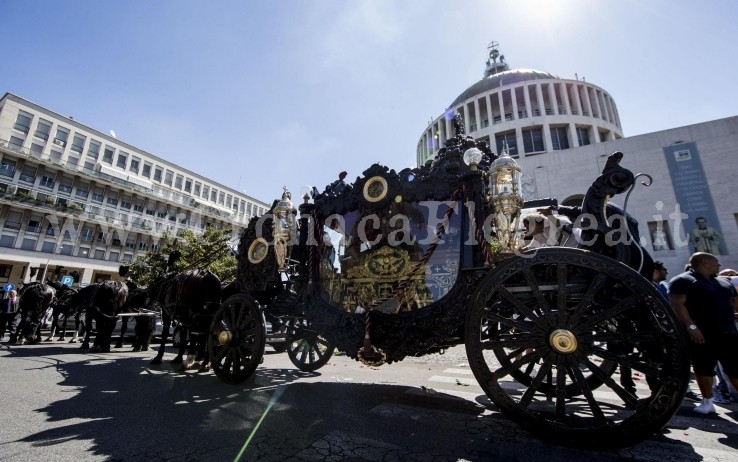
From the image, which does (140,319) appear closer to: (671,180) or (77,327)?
(77,327)

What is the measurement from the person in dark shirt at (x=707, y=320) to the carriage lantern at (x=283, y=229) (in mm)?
5264

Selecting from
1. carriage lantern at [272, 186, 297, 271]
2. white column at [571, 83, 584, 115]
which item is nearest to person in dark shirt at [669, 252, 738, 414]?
carriage lantern at [272, 186, 297, 271]

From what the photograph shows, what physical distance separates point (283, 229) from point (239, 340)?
6.21 feet

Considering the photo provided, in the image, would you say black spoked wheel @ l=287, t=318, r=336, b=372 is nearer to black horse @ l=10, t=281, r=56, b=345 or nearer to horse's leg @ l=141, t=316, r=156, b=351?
horse's leg @ l=141, t=316, r=156, b=351

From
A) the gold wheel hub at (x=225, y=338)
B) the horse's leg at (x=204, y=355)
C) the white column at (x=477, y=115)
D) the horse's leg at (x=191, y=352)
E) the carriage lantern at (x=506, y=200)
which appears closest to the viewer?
the carriage lantern at (x=506, y=200)

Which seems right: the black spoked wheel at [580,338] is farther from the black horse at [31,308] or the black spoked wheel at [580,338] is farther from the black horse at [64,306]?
the black horse at [64,306]

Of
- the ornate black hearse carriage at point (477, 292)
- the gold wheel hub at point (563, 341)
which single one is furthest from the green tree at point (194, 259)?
the gold wheel hub at point (563, 341)

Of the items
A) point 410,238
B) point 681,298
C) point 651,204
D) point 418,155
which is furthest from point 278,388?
point 418,155

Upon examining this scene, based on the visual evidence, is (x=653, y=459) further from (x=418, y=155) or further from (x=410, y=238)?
(x=418, y=155)

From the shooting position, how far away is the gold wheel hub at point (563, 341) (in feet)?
8.86

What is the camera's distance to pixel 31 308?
1000cm

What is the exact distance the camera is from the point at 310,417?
3568mm

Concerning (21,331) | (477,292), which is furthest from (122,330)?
(477,292)

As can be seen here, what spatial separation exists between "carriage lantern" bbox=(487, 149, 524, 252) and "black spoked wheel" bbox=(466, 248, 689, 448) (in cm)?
46
